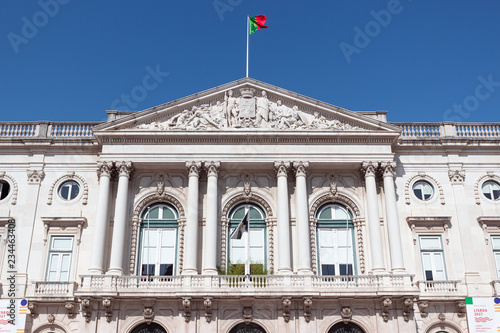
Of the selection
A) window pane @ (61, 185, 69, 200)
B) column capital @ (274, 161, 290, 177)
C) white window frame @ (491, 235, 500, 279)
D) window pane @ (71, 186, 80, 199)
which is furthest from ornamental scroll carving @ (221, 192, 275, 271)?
white window frame @ (491, 235, 500, 279)

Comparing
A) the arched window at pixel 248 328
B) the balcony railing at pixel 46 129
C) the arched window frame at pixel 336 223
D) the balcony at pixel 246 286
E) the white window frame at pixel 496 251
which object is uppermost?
the balcony railing at pixel 46 129

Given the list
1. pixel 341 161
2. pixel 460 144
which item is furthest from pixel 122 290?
pixel 460 144

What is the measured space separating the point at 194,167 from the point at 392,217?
946 cm

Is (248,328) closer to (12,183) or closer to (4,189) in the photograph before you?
(12,183)

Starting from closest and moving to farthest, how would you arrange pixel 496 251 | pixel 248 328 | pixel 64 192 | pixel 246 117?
pixel 248 328 → pixel 496 251 → pixel 64 192 → pixel 246 117

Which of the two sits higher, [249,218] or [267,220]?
[249,218]

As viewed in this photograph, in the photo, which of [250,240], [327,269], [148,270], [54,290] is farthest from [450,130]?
[54,290]

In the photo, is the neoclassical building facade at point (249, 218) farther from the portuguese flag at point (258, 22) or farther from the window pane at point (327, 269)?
the portuguese flag at point (258, 22)

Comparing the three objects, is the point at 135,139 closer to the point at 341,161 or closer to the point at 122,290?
the point at 122,290

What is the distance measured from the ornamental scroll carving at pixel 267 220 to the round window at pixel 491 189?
10546 millimetres

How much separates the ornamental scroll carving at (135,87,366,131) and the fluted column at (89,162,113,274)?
2.78 meters

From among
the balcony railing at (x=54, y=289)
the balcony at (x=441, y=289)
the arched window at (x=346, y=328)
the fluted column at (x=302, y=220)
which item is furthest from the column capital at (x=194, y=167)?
the balcony at (x=441, y=289)

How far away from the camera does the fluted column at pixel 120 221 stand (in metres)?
25.8

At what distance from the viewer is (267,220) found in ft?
92.5
